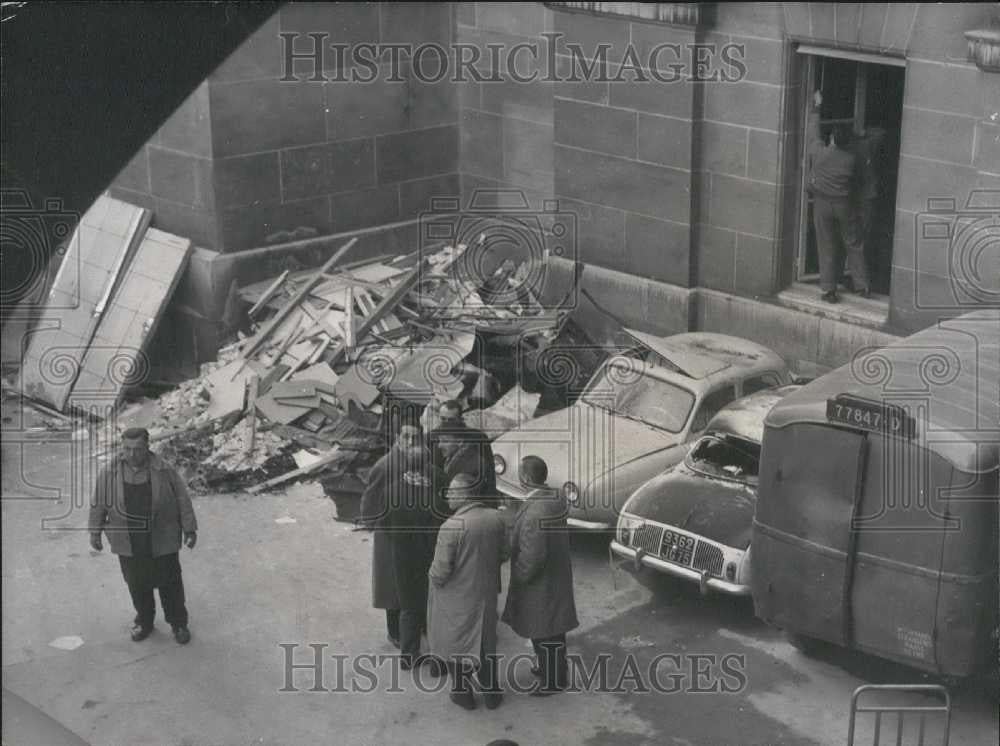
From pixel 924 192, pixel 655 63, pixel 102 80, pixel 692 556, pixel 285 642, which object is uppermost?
pixel 102 80

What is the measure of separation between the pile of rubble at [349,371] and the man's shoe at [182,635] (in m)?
2.63

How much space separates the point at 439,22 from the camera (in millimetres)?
16891

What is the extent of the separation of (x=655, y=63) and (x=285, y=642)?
7.51 meters

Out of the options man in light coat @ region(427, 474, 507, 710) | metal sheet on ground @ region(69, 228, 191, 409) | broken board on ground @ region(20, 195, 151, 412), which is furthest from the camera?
broken board on ground @ region(20, 195, 151, 412)

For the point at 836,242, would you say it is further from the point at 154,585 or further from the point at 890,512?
the point at 154,585

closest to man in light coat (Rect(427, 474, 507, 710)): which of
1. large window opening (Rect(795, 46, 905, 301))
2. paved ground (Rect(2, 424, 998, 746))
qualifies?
paved ground (Rect(2, 424, 998, 746))

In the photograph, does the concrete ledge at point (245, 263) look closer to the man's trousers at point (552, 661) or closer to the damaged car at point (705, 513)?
the damaged car at point (705, 513)

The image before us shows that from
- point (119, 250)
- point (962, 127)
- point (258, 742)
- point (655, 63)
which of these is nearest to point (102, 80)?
point (258, 742)

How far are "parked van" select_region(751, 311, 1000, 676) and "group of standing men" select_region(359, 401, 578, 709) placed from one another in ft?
4.75

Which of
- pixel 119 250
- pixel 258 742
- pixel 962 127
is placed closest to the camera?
pixel 258 742

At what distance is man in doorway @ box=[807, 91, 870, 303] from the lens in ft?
43.3

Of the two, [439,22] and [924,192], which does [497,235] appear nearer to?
[439,22]

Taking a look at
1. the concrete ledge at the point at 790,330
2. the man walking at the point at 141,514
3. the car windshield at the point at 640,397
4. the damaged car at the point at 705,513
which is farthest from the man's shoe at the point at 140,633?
the concrete ledge at the point at 790,330

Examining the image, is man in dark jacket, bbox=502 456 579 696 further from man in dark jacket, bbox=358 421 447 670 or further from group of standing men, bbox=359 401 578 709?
man in dark jacket, bbox=358 421 447 670
